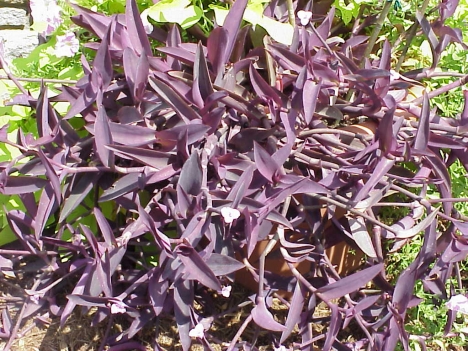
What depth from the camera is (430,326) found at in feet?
4.98

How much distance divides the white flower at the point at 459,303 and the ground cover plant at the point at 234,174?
0.03 m

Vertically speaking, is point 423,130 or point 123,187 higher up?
point 423,130

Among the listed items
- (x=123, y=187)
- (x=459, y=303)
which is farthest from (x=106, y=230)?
(x=459, y=303)

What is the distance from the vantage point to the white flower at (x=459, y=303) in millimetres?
1260

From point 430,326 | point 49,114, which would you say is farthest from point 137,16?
point 430,326

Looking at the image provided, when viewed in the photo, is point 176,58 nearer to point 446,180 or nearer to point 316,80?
point 316,80

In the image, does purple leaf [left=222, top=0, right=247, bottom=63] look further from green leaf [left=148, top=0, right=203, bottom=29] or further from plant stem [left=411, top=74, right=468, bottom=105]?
plant stem [left=411, top=74, right=468, bottom=105]

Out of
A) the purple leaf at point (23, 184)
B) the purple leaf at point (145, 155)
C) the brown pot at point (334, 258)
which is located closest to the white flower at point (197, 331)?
the brown pot at point (334, 258)

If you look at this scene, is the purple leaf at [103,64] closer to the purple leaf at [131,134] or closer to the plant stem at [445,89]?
the purple leaf at [131,134]

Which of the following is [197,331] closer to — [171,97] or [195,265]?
[195,265]

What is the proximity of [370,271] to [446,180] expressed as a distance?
258 mm

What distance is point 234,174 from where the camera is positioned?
1228 millimetres

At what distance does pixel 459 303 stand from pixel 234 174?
581mm

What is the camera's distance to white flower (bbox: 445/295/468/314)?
1260 millimetres
